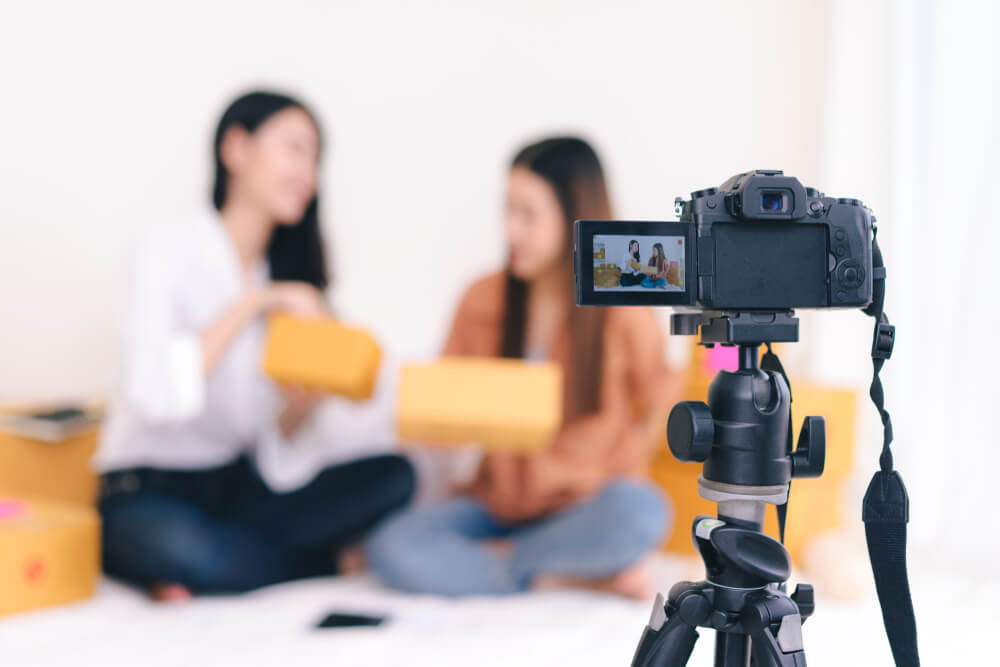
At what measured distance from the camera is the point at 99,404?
75.2 inches

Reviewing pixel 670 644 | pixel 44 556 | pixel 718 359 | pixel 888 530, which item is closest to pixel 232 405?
pixel 44 556

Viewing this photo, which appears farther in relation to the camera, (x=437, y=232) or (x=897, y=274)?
(x=437, y=232)

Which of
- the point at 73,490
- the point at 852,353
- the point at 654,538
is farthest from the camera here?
the point at 852,353

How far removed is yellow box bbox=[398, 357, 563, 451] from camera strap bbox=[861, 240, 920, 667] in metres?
0.74

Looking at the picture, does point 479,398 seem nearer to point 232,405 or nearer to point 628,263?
point 232,405

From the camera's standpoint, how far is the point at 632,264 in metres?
0.66

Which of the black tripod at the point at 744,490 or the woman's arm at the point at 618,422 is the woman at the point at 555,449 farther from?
the black tripod at the point at 744,490

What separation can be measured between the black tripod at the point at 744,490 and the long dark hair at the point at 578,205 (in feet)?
3.26

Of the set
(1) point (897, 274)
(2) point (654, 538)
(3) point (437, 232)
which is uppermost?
(3) point (437, 232)

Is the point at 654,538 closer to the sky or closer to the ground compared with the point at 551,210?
closer to the ground

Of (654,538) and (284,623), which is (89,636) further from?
(654,538)

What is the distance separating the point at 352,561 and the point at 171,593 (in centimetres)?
37

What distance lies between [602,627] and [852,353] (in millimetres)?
1027

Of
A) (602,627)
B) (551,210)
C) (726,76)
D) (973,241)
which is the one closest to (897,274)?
(973,241)
